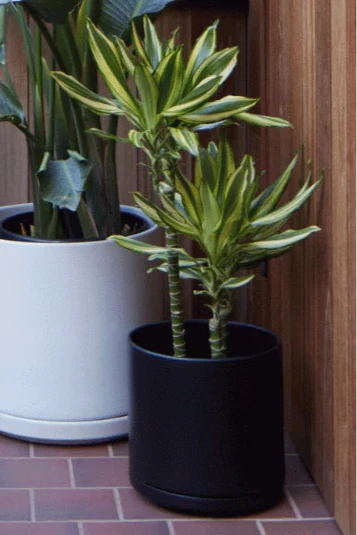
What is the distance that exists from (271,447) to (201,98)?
69 cm

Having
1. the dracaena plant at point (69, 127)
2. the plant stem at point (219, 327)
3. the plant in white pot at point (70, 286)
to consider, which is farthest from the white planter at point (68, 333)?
the plant stem at point (219, 327)

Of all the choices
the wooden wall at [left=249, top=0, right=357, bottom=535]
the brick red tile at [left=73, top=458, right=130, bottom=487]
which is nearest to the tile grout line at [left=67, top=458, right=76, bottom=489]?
the brick red tile at [left=73, top=458, right=130, bottom=487]

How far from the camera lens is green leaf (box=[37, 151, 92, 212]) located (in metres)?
2.15

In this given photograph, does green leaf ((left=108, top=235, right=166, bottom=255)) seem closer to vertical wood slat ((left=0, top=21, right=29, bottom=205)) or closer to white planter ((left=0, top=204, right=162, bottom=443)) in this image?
white planter ((left=0, top=204, right=162, bottom=443))

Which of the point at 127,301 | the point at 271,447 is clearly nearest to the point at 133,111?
the point at 127,301

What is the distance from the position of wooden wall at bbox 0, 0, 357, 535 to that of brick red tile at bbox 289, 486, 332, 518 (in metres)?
0.03

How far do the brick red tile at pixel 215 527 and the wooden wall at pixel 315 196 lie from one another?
0.57 feet

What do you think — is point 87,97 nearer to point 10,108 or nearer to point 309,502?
point 10,108

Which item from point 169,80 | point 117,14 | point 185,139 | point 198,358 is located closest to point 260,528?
point 198,358

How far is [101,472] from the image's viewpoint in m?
2.26

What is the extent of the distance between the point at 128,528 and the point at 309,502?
0.38 meters

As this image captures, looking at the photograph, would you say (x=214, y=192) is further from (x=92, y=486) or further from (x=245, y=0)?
(x=245, y=0)

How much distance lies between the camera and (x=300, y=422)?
2.32m

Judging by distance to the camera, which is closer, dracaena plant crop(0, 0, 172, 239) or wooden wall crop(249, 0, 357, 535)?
wooden wall crop(249, 0, 357, 535)
